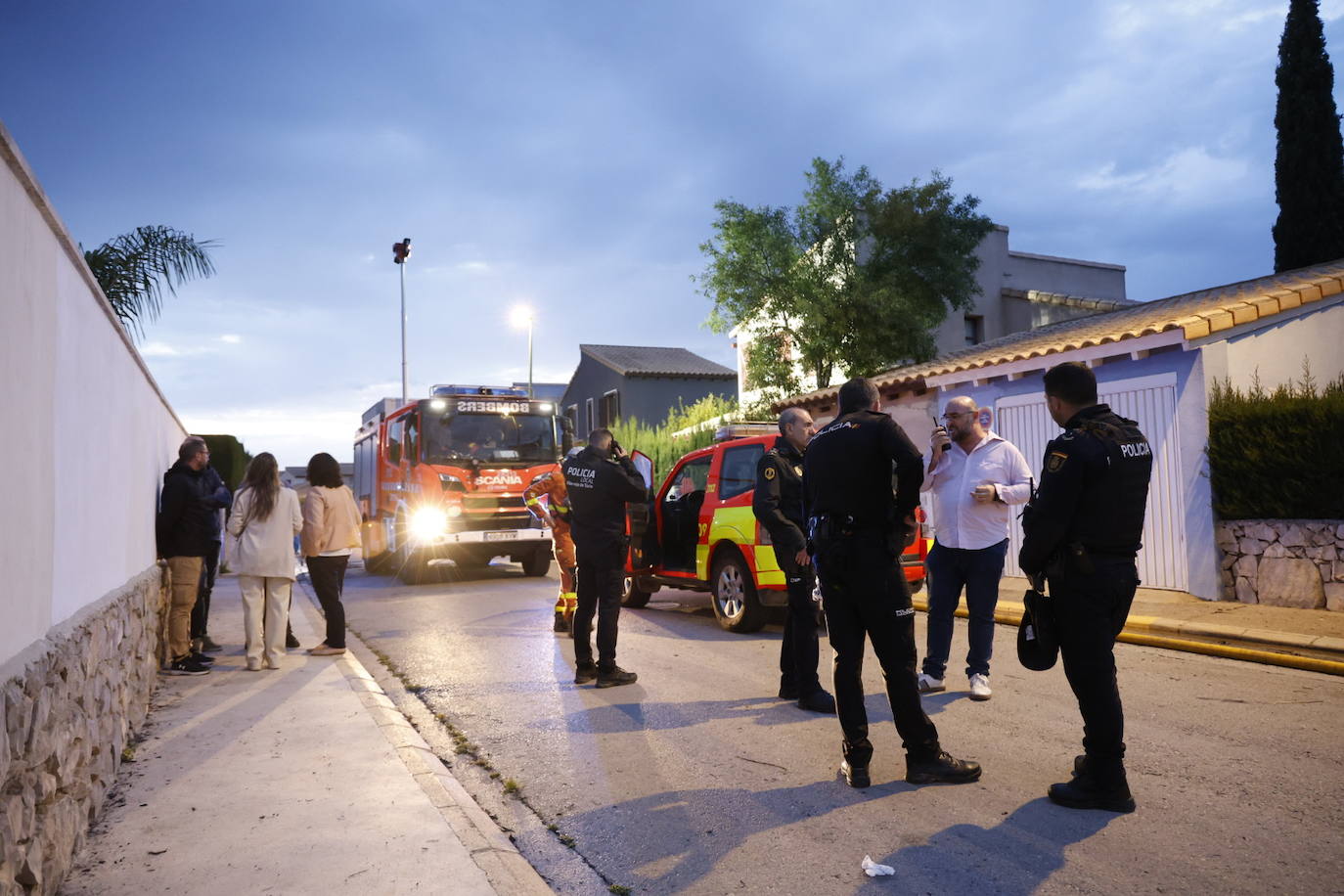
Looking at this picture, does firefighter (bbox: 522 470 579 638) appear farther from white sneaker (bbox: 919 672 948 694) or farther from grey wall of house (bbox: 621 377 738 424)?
grey wall of house (bbox: 621 377 738 424)

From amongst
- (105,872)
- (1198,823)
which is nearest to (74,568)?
(105,872)

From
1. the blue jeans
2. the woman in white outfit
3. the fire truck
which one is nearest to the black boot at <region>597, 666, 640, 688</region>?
the blue jeans

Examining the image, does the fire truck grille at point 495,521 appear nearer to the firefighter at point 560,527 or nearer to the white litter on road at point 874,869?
the firefighter at point 560,527

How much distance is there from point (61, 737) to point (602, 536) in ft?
12.3

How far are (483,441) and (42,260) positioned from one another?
11.7 m

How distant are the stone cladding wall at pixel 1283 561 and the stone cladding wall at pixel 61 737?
10438mm

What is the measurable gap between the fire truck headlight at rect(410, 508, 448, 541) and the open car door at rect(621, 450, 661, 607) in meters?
4.16

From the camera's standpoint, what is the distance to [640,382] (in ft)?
126

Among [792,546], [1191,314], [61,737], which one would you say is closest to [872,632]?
[792,546]

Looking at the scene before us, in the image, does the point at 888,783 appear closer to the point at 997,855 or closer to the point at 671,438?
the point at 997,855

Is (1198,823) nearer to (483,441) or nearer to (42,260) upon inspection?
(42,260)

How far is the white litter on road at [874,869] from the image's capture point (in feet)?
11.5

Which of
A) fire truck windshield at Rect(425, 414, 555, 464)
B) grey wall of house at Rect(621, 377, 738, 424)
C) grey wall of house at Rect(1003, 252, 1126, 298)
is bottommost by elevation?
fire truck windshield at Rect(425, 414, 555, 464)

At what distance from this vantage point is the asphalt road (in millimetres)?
3549
